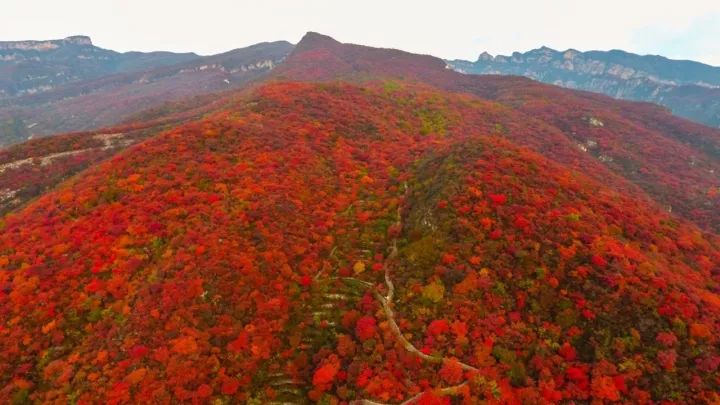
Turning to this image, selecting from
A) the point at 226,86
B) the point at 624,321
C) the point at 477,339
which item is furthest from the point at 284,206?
the point at 226,86

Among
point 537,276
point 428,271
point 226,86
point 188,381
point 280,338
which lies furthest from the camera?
point 226,86

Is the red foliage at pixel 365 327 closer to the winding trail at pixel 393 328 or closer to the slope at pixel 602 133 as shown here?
the winding trail at pixel 393 328

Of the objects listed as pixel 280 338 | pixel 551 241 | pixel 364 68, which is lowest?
pixel 280 338

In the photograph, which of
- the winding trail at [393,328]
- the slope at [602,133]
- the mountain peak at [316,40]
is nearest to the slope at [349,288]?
the winding trail at [393,328]

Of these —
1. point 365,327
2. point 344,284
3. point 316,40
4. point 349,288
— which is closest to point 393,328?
point 365,327

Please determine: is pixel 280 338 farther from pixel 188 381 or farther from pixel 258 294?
pixel 188 381

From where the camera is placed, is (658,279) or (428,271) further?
(428,271)

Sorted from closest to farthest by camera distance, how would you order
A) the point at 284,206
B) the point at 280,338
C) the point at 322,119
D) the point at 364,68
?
the point at 280,338 → the point at 284,206 → the point at 322,119 → the point at 364,68
